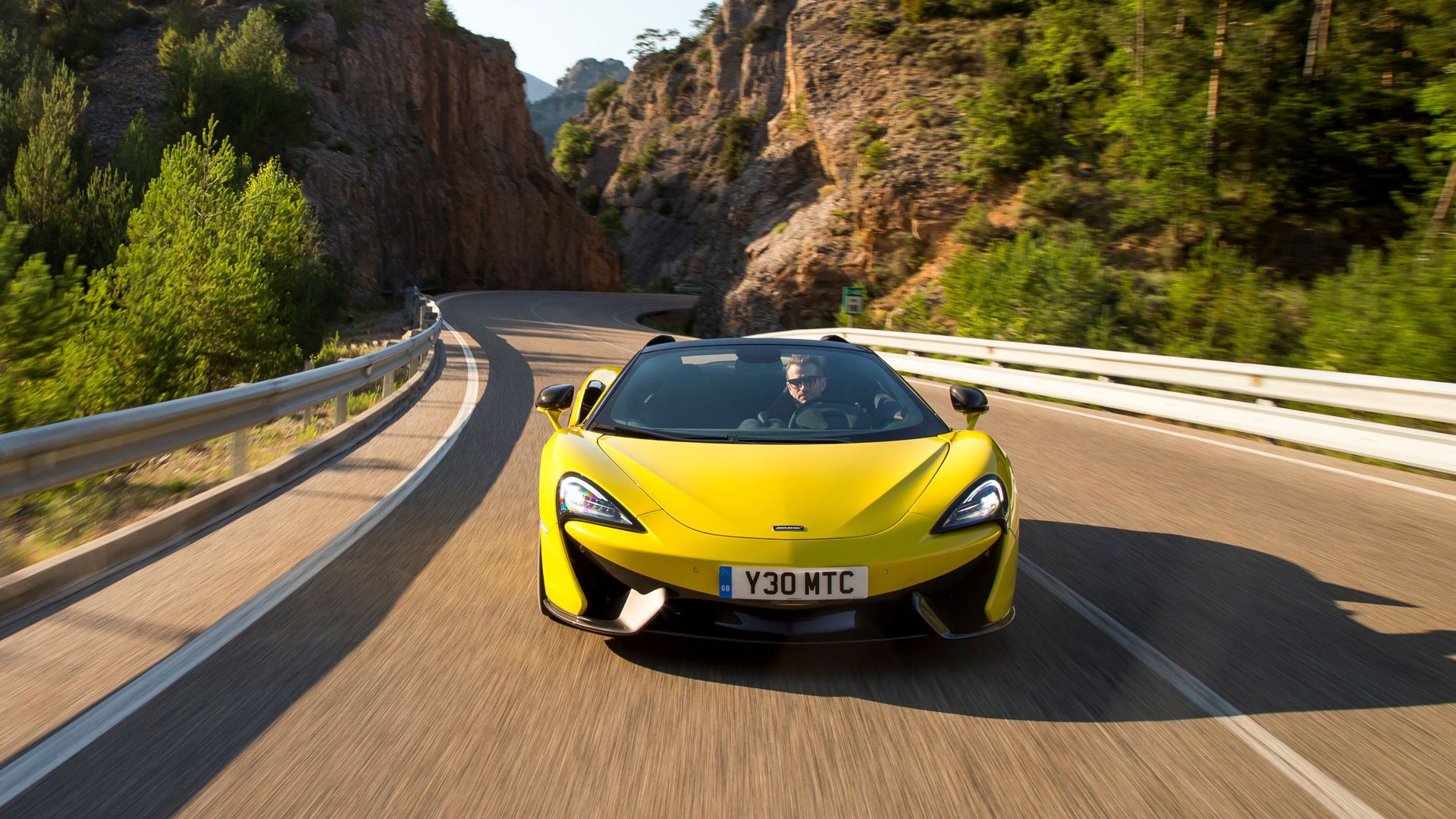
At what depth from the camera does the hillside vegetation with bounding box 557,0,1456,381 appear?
16.0 metres

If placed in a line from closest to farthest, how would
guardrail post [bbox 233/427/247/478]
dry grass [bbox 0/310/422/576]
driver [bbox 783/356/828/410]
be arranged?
driver [bbox 783/356/828/410] → dry grass [bbox 0/310/422/576] → guardrail post [bbox 233/427/247/478]

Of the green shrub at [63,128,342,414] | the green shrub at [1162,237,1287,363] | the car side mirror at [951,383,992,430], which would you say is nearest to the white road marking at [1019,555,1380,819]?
the car side mirror at [951,383,992,430]

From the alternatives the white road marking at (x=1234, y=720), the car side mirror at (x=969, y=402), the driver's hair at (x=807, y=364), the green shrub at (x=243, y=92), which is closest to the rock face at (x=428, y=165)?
the green shrub at (x=243, y=92)

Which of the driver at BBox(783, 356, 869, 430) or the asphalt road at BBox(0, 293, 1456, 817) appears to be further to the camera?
the driver at BBox(783, 356, 869, 430)

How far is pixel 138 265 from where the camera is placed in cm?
1449

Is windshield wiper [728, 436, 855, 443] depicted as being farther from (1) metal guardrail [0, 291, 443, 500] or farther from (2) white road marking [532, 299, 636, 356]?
(2) white road marking [532, 299, 636, 356]

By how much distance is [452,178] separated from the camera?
226ft

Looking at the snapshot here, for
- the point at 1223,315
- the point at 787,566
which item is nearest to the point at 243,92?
the point at 1223,315

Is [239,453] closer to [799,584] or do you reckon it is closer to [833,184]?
[799,584]

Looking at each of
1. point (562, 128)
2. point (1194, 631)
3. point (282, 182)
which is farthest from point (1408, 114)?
point (562, 128)

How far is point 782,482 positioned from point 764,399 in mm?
1285

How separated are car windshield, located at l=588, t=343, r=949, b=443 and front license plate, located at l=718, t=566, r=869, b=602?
3.47 ft

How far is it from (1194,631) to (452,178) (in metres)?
69.6

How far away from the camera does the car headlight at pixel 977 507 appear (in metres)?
3.76
